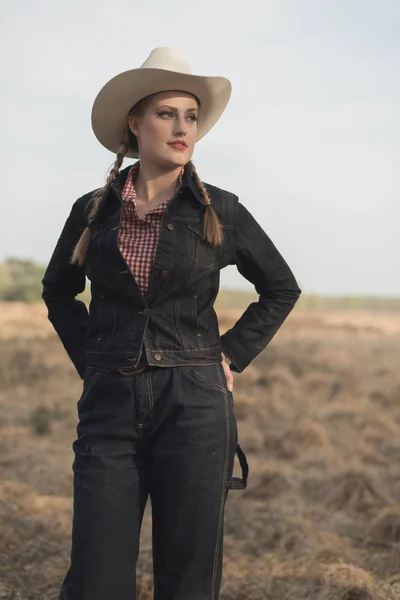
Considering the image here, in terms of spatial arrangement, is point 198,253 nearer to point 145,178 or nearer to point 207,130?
point 145,178

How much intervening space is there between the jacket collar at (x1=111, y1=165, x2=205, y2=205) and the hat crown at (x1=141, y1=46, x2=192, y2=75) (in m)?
0.33

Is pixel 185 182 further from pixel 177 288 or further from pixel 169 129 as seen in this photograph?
pixel 177 288

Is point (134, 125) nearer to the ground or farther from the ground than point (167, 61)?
nearer to the ground

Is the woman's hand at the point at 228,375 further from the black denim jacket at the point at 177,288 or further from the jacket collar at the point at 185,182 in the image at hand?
the jacket collar at the point at 185,182

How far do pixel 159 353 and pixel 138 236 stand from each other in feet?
1.33

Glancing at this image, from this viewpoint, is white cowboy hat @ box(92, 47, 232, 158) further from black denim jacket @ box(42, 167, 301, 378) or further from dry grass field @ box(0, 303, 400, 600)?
dry grass field @ box(0, 303, 400, 600)

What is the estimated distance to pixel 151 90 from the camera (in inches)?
112

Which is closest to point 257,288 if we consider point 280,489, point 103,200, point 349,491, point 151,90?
point 103,200

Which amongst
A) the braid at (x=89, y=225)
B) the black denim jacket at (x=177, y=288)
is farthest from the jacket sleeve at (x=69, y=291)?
the braid at (x=89, y=225)

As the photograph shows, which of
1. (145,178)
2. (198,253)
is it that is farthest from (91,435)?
(145,178)

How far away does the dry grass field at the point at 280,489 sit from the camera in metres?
4.49

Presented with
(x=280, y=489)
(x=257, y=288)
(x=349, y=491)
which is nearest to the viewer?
(x=257, y=288)

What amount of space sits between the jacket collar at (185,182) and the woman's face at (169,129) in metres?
0.05

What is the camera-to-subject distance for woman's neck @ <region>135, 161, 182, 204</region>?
9.44 feet
